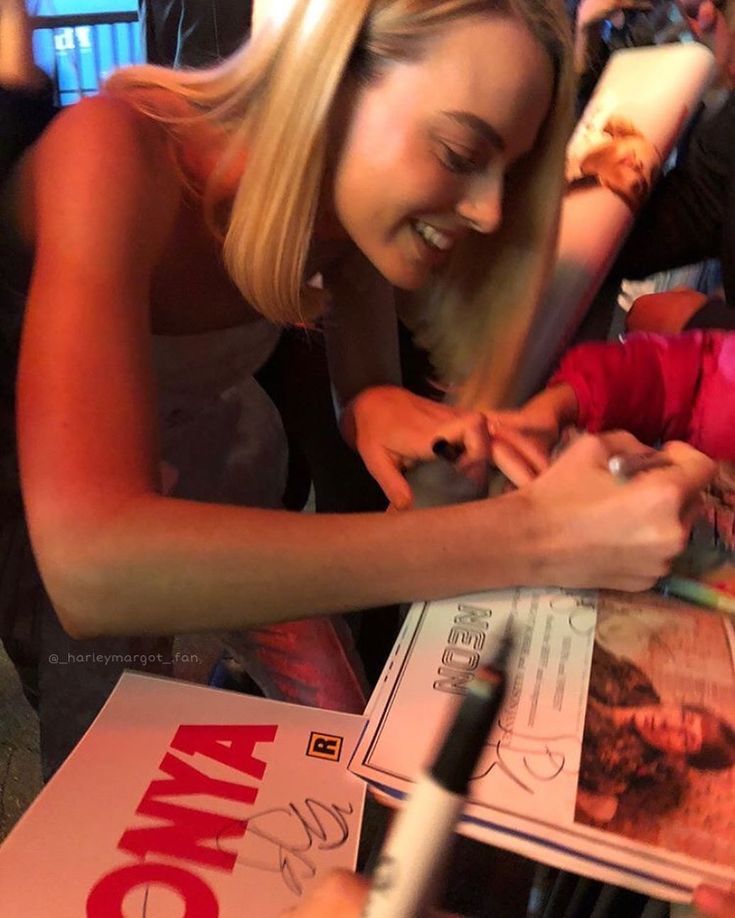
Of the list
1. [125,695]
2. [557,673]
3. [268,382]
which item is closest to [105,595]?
[125,695]

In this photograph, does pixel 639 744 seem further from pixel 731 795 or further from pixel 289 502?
pixel 289 502

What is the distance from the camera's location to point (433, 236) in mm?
664

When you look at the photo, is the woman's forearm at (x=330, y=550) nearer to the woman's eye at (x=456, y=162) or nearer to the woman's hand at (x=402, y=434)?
the woman's hand at (x=402, y=434)

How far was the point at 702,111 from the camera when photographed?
1.06 meters

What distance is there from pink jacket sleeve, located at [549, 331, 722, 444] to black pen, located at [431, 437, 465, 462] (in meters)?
0.23

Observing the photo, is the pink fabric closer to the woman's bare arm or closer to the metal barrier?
the woman's bare arm

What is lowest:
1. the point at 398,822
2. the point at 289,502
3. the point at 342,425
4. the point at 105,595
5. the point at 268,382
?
the point at 289,502

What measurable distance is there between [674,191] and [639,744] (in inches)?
34.3

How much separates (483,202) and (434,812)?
19.7 inches

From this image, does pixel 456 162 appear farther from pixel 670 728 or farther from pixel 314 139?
pixel 670 728

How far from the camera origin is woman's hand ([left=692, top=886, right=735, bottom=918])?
32cm

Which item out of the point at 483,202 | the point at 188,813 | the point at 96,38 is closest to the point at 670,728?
the point at 188,813
